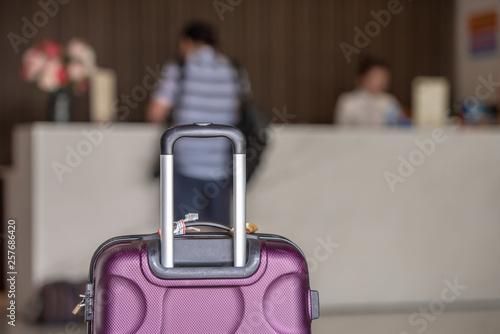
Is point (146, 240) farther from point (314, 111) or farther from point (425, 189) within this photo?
point (314, 111)

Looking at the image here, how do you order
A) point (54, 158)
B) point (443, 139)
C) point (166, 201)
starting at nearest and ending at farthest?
point (166, 201) < point (54, 158) < point (443, 139)

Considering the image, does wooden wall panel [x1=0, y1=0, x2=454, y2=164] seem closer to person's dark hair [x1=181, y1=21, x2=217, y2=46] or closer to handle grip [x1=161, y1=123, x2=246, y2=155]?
person's dark hair [x1=181, y1=21, x2=217, y2=46]

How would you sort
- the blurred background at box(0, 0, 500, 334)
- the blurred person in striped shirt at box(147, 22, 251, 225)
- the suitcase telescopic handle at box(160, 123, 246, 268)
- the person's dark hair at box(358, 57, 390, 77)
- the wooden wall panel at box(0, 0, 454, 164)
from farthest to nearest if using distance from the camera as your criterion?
the wooden wall panel at box(0, 0, 454, 164) < the person's dark hair at box(358, 57, 390, 77) < the blurred background at box(0, 0, 500, 334) < the blurred person in striped shirt at box(147, 22, 251, 225) < the suitcase telescopic handle at box(160, 123, 246, 268)

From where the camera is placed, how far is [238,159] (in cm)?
120

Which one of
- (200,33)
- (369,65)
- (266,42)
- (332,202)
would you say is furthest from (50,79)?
(266,42)

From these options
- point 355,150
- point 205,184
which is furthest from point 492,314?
point 205,184

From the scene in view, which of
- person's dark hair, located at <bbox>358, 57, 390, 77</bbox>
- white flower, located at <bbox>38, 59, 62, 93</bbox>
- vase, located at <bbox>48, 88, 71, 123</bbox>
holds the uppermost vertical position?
person's dark hair, located at <bbox>358, 57, 390, 77</bbox>

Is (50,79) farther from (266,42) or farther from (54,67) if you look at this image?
(266,42)

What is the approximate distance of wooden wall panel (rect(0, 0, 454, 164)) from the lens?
4969mm

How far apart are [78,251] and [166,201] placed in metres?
2.11

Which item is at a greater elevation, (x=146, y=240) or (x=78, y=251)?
(x=146, y=240)

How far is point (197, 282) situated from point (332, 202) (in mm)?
2329

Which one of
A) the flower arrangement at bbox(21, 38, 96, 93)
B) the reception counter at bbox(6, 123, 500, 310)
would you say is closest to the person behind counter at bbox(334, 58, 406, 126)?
the reception counter at bbox(6, 123, 500, 310)

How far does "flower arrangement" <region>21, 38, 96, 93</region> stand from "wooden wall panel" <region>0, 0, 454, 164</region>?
1487mm
